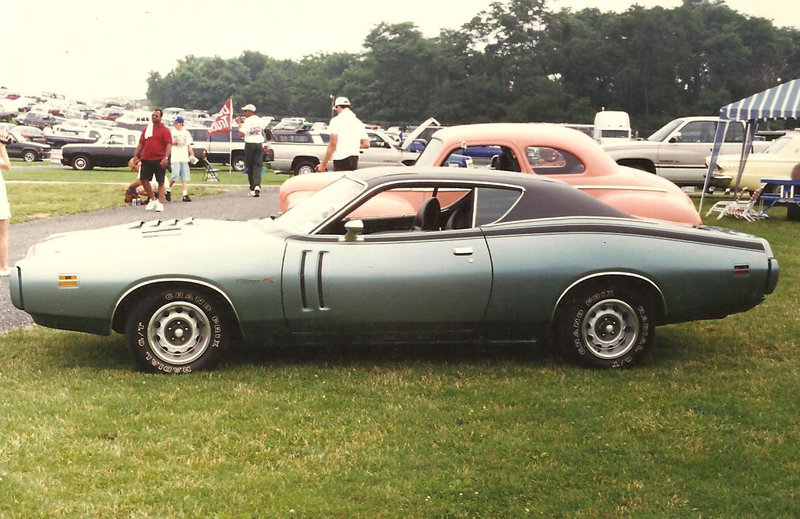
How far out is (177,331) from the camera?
5801 mm

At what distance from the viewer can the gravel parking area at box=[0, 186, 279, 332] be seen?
26.9 ft

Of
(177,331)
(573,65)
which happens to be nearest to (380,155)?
(177,331)

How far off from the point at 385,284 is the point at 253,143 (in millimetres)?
14048

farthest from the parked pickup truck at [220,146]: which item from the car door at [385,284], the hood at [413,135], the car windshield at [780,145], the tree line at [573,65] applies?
the tree line at [573,65]

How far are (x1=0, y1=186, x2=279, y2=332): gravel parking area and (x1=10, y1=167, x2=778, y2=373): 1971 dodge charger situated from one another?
195 centimetres

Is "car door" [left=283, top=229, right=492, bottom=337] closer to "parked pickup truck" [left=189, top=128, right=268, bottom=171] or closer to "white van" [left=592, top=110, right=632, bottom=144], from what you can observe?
"parked pickup truck" [left=189, top=128, right=268, bottom=171]

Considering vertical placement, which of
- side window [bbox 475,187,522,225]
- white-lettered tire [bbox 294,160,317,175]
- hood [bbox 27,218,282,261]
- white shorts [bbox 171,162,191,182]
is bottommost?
white-lettered tire [bbox 294,160,317,175]

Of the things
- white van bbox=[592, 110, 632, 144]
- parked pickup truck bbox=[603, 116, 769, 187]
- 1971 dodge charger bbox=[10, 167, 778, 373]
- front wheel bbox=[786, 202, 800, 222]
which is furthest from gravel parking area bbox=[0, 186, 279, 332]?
→ white van bbox=[592, 110, 632, 144]

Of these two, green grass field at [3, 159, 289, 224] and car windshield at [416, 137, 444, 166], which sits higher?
car windshield at [416, 137, 444, 166]

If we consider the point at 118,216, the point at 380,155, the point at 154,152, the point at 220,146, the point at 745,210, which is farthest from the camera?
the point at 220,146

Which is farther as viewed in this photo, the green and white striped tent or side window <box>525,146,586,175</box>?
the green and white striped tent

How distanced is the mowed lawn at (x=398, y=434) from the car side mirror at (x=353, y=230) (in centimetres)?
88

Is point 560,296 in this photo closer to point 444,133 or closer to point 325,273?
point 325,273

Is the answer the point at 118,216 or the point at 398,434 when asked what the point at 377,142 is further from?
the point at 398,434
